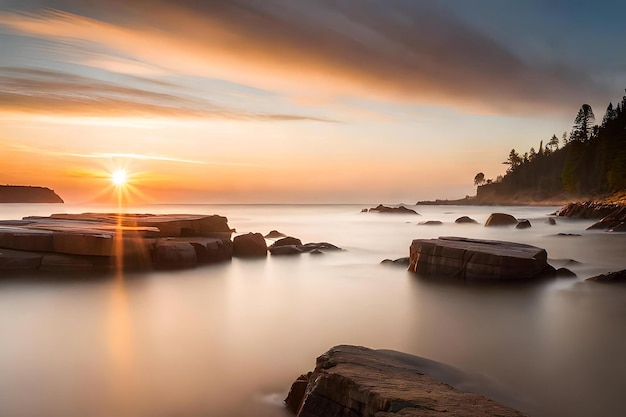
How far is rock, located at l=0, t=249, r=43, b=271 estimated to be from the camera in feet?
45.4

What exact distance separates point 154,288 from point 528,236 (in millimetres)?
25157

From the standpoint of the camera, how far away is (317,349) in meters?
8.05

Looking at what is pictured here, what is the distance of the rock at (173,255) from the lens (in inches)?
637

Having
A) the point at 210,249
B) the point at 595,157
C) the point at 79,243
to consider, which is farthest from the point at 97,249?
the point at 595,157

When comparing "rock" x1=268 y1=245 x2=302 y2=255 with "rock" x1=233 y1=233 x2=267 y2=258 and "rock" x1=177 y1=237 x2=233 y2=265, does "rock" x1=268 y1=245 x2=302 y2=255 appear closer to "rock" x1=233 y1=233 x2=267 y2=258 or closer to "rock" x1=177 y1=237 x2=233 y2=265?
"rock" x1=233 y1=233 x2=267 y2=258

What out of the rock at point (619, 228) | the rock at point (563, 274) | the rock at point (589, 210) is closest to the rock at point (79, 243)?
the rock at point (563, 274)

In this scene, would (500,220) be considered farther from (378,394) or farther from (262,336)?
(378,394)

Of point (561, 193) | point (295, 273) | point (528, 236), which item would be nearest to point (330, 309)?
point (295, 273)

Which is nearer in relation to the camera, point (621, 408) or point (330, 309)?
point (621, 408)

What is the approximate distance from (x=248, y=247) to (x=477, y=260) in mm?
10207

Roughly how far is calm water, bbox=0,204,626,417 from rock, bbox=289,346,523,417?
4.50ft

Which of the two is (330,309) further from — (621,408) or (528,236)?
(528,236)

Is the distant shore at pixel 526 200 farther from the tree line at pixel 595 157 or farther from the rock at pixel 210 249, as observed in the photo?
the rock at pixel 210 249

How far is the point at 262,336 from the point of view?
8.82 m
